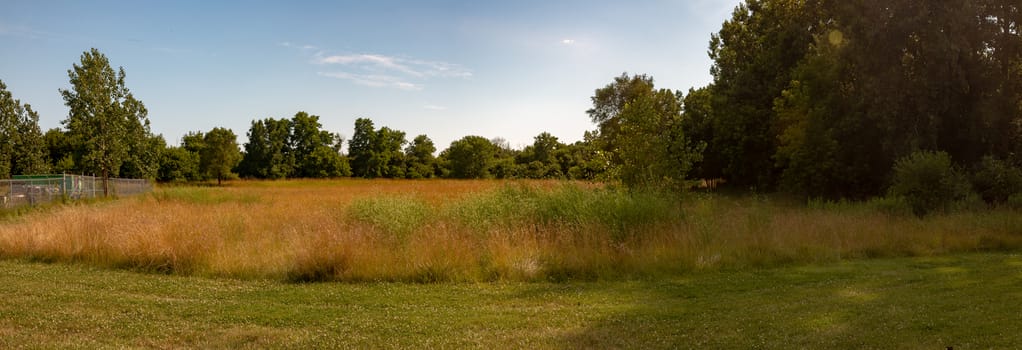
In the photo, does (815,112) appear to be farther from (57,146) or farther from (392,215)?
(57,146)

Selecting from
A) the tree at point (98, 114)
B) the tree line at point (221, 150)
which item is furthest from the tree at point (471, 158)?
the tree at point (98, 114)

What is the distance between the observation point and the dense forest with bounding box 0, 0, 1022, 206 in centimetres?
2200

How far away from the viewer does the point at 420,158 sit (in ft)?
281

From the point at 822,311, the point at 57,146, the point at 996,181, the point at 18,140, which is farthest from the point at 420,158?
the point at 822,311

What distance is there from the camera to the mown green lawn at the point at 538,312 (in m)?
5.71

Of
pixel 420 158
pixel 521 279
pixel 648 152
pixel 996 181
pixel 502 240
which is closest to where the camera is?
pixel 521 279

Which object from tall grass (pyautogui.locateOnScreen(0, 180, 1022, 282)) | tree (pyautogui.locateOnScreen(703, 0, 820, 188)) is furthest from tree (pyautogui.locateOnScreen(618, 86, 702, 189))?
tree (pyautogui.locateOnScreen(703, 0, 820, 188))

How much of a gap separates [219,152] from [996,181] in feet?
214

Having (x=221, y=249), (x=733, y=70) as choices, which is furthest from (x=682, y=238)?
(x=733, y=70)

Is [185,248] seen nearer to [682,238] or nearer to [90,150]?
[682,238]

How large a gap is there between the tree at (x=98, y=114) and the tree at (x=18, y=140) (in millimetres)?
7811

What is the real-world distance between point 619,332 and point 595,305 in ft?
4.53

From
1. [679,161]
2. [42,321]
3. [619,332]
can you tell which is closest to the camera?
[619,332]

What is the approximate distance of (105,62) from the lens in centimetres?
3347
